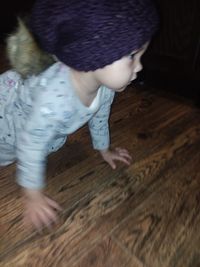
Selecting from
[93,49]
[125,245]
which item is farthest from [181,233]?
[93,49]

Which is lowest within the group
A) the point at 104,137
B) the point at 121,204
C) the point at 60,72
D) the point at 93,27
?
the point at 121,204

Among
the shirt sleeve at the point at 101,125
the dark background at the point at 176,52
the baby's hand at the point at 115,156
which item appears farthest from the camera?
the dark background at the point at 176,52

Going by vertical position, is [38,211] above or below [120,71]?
below

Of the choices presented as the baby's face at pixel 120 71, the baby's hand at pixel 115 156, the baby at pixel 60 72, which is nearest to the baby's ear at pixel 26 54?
the baby at pixel 60 72

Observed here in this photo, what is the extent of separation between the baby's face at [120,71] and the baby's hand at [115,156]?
371 mm

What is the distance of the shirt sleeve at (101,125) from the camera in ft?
2.88

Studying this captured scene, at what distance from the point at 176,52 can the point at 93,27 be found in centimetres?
80

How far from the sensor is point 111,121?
1.18 m

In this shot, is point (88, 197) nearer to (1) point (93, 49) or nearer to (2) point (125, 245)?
(2) point (125, 245)

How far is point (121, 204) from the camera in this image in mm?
887

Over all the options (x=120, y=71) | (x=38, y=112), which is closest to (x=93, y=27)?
(x=120, y=71)

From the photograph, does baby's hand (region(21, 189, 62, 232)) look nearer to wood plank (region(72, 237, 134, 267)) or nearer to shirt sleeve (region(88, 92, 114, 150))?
wood plank (region(72, 237, 134, 267))

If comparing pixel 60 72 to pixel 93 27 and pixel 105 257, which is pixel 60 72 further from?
pixel 105 257

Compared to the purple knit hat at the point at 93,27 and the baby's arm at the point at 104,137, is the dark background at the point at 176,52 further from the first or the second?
the purple knit hat at the point at 93,27
